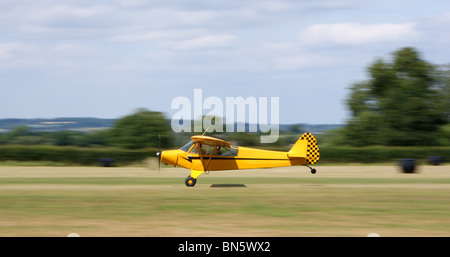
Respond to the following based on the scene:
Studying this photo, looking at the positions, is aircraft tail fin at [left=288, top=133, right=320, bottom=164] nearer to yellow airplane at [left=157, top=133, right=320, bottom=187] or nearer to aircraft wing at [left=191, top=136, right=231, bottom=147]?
yellow airplane at [left=157, top=133, right=320, bottom=187]

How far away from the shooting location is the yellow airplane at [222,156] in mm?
25234

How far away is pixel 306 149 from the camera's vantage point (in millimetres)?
26641

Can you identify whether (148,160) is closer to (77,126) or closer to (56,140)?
(56,140)

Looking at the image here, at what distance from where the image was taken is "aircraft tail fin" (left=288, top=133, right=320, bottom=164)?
26.5m

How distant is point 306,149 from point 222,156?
406 cm

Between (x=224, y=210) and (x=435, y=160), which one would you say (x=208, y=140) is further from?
(x=435, y=160)

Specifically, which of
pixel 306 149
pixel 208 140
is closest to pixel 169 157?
pixel 208 140

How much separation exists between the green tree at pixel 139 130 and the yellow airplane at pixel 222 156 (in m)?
31.7

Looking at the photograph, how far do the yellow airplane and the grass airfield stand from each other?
106 centimetres

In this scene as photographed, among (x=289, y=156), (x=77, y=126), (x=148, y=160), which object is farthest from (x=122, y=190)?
(x=77, y=126)

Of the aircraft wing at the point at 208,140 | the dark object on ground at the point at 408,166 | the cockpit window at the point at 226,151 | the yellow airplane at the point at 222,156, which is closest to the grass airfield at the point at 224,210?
the yellow airplane at the point at 222,156

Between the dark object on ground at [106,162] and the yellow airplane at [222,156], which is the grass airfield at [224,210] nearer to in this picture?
the yellow airplane at [222,156]

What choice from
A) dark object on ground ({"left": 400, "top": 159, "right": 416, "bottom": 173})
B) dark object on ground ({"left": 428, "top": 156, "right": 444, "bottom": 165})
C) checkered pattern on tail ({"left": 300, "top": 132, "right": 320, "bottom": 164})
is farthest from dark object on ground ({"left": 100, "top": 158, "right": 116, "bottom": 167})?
dark object on ground ({"left": 428, "top": 156, "right": 444, "bottom": 165})

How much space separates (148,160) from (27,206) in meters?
29.5
